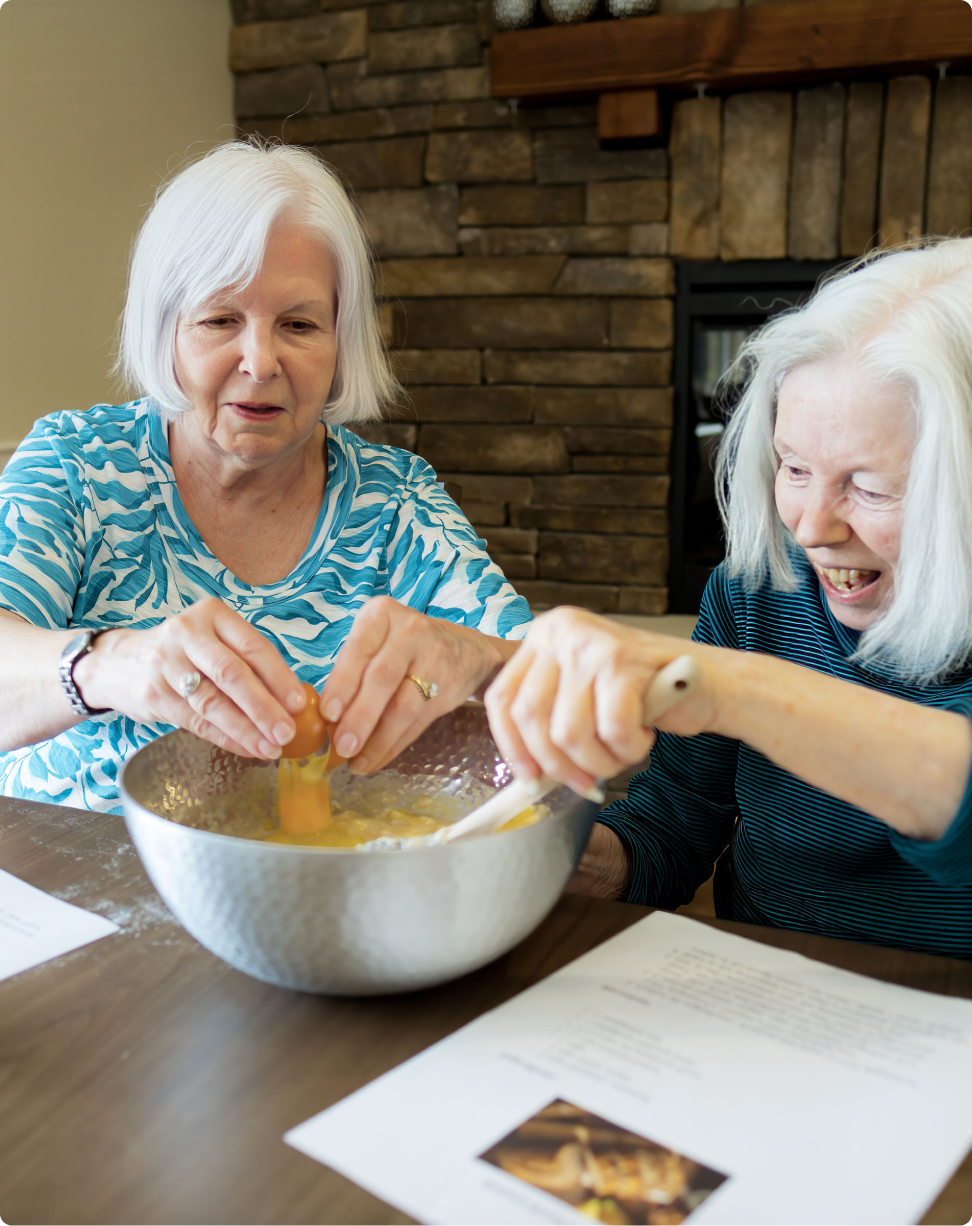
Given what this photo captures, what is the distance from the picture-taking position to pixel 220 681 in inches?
29.8

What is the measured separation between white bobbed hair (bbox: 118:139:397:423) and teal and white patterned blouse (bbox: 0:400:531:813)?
0.10 meters

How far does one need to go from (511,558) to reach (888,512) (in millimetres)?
Answer: 2729

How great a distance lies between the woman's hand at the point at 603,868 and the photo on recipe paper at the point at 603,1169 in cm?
43

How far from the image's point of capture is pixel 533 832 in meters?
0.63

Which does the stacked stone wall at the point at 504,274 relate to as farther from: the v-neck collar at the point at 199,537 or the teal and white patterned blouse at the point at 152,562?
the v-neck collar at the point at 199,537

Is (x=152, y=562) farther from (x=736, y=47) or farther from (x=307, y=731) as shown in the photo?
(x=736, y=47)

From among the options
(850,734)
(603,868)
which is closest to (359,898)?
(850,734)

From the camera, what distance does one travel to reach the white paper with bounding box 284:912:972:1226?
50 centimetres

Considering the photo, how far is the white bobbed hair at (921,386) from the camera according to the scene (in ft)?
2.88

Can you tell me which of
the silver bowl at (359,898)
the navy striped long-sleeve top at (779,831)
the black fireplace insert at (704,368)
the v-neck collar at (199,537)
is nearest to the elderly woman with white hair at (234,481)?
the v-neck collar at (199,537)

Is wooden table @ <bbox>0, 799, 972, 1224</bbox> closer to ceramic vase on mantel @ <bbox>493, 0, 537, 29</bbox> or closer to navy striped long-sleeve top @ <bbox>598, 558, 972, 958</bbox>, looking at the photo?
navy striped long-sleeve top @ <bbox>598, 558, 972, 958</bbox>

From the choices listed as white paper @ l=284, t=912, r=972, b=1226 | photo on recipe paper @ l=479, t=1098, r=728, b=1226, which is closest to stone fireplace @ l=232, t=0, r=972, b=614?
white paper @ l=284, t=912, r=972, b=1226

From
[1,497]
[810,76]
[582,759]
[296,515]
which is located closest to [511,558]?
[810,76]

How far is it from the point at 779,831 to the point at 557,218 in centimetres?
278
